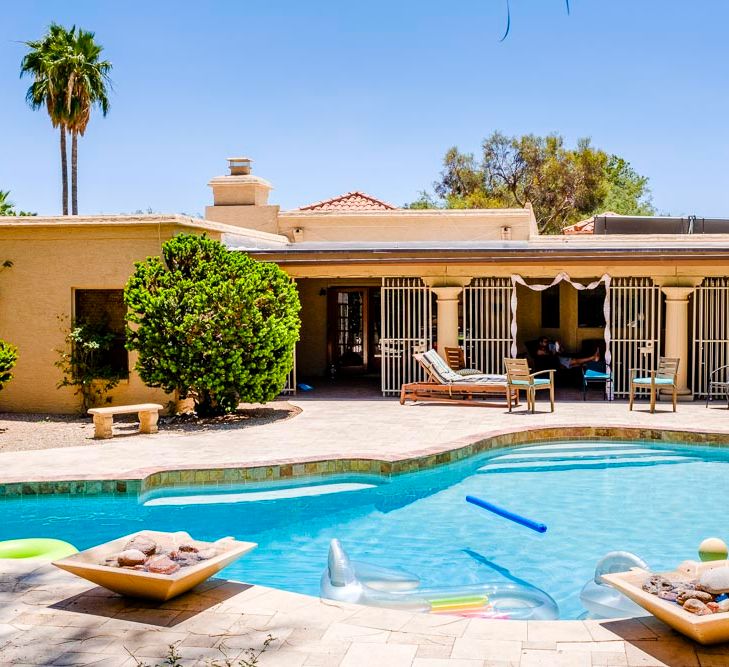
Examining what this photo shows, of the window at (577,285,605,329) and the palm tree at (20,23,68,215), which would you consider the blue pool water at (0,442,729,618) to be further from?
the palm tree at (20,23,68,215)

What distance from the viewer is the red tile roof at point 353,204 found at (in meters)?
22.8

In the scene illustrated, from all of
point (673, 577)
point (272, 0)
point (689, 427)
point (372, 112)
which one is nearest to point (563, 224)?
point (372, 112)

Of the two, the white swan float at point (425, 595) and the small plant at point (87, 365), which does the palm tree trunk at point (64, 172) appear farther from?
the white swan float at point (425, 595)

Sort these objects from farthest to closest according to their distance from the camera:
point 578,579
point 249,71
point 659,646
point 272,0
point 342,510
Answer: point 249,71 < point 272,0 < point 342,510 < point 578,579 < point 659,646

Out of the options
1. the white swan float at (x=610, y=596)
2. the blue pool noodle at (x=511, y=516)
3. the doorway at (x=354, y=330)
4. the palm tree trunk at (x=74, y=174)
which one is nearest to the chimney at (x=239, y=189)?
the doorway at (x=354, y=330)

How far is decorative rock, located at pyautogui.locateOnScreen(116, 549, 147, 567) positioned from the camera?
550cm

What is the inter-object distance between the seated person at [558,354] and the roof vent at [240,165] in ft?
30.4

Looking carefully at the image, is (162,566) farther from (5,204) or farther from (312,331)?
(5,204)

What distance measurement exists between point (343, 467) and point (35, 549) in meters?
4.10

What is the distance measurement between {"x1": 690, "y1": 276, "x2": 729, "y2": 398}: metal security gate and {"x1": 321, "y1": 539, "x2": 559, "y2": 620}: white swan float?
1067 cm

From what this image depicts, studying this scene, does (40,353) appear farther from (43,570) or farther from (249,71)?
(249,71)

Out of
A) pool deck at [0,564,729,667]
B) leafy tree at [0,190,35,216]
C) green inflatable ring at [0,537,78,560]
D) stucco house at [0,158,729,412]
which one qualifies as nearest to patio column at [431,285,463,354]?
stucco house at [0,158,729,412]

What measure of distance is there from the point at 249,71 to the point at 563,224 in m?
20.4

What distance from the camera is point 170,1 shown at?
19.5 m
